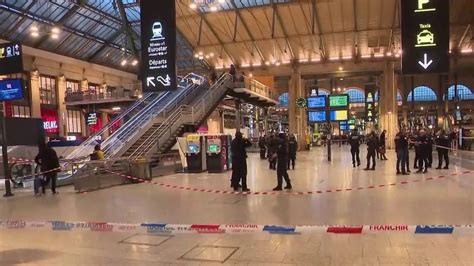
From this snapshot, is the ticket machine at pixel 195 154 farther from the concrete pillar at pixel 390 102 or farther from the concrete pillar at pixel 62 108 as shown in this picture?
the concrete pillar at pixel 390 102

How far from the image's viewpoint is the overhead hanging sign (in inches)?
323

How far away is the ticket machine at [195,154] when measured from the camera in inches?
721

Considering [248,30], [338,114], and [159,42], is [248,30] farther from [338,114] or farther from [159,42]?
[159,42]

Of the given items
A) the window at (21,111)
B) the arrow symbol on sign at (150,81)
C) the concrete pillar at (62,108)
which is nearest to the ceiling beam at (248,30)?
the concrete pillar at (62,108)

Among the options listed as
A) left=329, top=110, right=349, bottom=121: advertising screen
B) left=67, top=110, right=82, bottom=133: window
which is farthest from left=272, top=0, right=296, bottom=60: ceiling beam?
left=67, top=110, right=82, bottom=133: window

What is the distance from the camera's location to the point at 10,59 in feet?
41.7

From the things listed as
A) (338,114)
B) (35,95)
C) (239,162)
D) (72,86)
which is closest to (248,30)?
(338,114)

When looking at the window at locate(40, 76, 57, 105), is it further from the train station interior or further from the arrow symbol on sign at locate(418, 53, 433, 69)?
the arrow symbol on sign at locate(418, 53, 433, 69)

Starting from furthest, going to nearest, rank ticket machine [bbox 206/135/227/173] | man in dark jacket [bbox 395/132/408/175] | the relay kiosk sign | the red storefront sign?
the red storefront sign < ticket machine [bbox 206/135/227/173] < man in dark jacket [bbox 395/132/408/175] < the relay kiosk sign

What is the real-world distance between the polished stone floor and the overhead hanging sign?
2.70 meters

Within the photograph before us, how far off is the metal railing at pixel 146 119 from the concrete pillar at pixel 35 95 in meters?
17.1

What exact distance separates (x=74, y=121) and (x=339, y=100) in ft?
88.1

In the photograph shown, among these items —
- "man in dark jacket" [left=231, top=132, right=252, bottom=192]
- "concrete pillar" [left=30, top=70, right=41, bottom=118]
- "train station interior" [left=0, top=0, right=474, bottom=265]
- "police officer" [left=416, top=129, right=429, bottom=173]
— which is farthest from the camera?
"concrete pillar" [left=30, top=70, right=41, bottom=118]

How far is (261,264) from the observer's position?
5.31 meters
